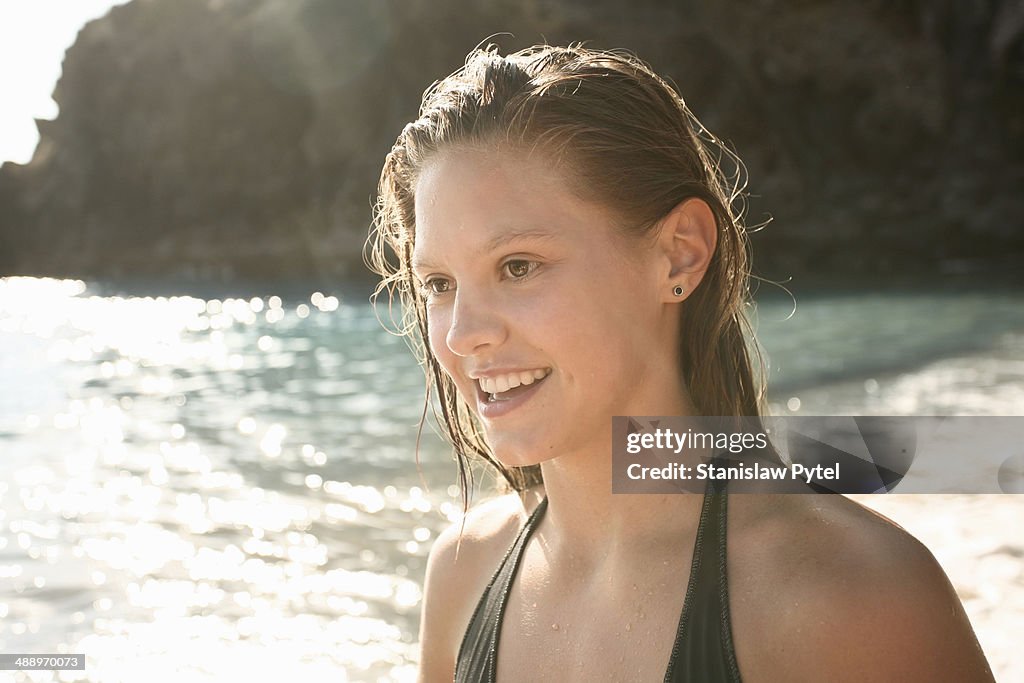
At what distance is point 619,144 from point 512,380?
44 centimetres

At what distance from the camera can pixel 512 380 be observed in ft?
5.38

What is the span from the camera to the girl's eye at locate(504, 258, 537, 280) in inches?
63.1

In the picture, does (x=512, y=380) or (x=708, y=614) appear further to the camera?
(x=512, y=380)

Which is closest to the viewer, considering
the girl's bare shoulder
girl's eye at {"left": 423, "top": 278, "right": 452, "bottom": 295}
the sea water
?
the girl's bare shoulder

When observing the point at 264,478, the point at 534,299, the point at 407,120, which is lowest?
the point at 534,299

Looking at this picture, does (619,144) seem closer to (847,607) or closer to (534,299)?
(534,299)

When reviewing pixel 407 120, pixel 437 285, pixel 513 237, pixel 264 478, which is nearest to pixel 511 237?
pixel 513 237

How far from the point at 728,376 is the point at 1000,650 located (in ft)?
9.34

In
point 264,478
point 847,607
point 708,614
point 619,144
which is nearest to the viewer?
point 847,607

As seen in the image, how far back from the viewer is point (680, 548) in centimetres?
160

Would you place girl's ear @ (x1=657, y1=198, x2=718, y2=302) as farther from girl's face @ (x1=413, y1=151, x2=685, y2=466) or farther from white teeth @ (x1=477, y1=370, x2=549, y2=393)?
white teeth @ (x1=477, y1=370, x2=549, y2=393)

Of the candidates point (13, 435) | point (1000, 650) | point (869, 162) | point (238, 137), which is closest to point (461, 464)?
point (1000, 650)

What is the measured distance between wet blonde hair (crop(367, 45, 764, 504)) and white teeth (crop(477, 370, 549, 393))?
0.29 metres

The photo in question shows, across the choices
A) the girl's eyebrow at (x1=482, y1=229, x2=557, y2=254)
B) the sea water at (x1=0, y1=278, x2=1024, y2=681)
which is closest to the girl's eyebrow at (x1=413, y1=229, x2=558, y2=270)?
the girl's eyebrow at (x1=482, y1=229, x2=557, y2=254)
